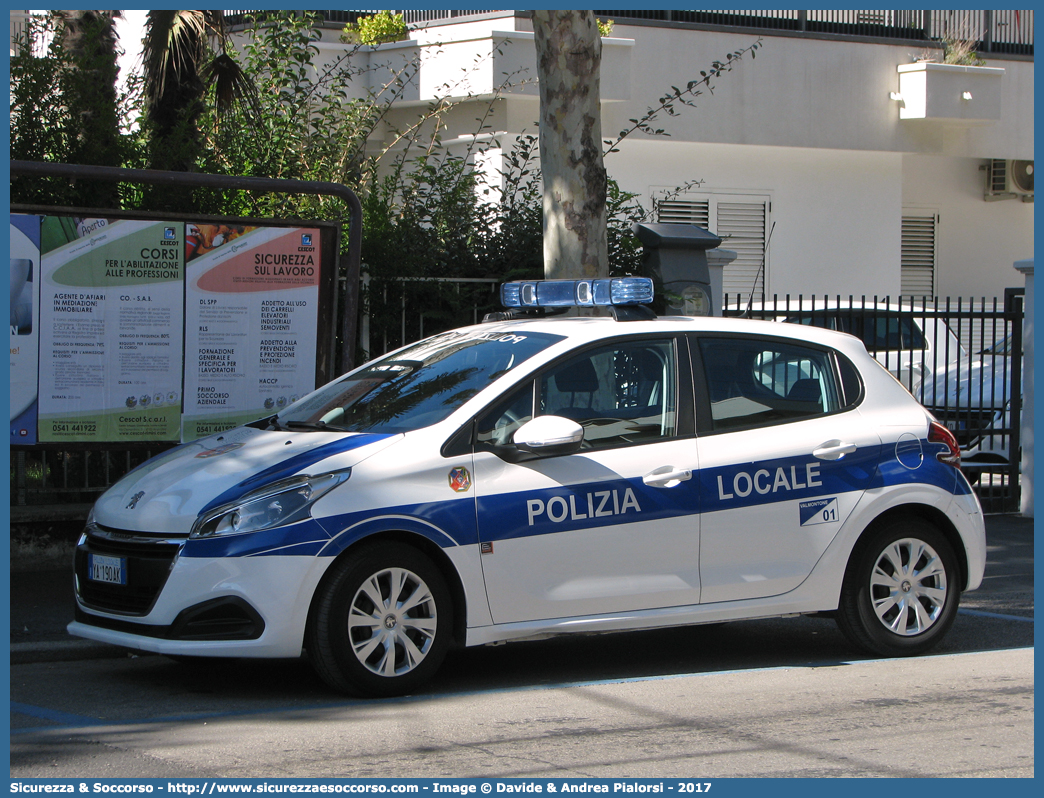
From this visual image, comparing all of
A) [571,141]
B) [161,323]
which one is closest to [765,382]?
[571,141]

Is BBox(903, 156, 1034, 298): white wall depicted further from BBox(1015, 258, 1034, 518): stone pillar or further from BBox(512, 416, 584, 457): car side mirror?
BBox(512, 416, 584, 457): car side mirror

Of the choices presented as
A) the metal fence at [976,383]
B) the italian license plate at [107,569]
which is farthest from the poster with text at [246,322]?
the metal fence at [976,383]

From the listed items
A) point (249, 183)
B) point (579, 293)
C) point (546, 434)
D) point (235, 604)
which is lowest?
point (235, 604)

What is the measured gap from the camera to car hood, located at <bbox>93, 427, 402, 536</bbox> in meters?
5.68

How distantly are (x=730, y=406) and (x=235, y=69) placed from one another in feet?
30.1

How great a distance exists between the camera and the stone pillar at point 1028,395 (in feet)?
38.5

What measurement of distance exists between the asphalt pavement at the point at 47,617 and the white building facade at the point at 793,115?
9672 millimetres

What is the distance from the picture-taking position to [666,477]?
20.3 ft

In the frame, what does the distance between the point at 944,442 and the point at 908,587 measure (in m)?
0.79

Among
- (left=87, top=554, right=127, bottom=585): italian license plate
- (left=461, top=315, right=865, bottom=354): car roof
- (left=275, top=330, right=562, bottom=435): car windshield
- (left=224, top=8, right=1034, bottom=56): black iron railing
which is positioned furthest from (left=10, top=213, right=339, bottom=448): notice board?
(left=224, top=8, right=1034, bottom=56): black iron railing

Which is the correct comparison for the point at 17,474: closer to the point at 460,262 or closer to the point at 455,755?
the point at 460,262

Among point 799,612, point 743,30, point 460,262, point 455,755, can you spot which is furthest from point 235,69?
point 455,755

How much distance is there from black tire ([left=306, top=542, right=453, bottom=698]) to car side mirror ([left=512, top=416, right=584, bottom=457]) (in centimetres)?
71

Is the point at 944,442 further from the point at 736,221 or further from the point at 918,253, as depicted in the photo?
the point at 918,253
